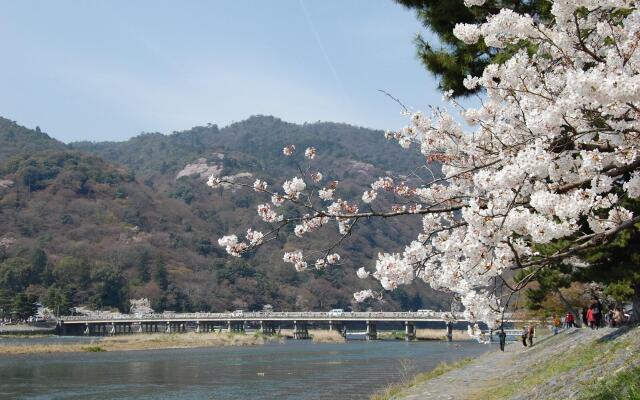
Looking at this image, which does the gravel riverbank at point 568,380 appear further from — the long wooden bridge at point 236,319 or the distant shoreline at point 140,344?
the long wooden bridge at point 236,319

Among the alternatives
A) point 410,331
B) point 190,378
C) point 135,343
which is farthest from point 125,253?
point 190,378

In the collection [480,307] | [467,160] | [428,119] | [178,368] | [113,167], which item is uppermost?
[113,167]

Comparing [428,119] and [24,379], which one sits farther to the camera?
[24,379]

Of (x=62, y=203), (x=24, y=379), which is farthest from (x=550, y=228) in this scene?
(x=62, y=203)

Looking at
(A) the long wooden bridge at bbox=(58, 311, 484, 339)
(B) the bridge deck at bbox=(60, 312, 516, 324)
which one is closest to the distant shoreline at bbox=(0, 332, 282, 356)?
(B) the bridge deck at bbox=(60, 312, 516, 324)

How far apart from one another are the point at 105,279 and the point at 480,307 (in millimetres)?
109151

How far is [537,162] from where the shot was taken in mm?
4895

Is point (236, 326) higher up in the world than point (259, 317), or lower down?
lower down

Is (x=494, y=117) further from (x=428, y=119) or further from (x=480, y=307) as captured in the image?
(x=480, y=307)

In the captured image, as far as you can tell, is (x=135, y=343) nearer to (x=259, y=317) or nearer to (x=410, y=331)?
(x=259, y=317)

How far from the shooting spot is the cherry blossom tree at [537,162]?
16.3 feet

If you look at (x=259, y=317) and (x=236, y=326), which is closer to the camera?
(x=259, y=317)

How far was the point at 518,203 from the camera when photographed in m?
5.99

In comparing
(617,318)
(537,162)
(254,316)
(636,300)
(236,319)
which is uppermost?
(537,162)
